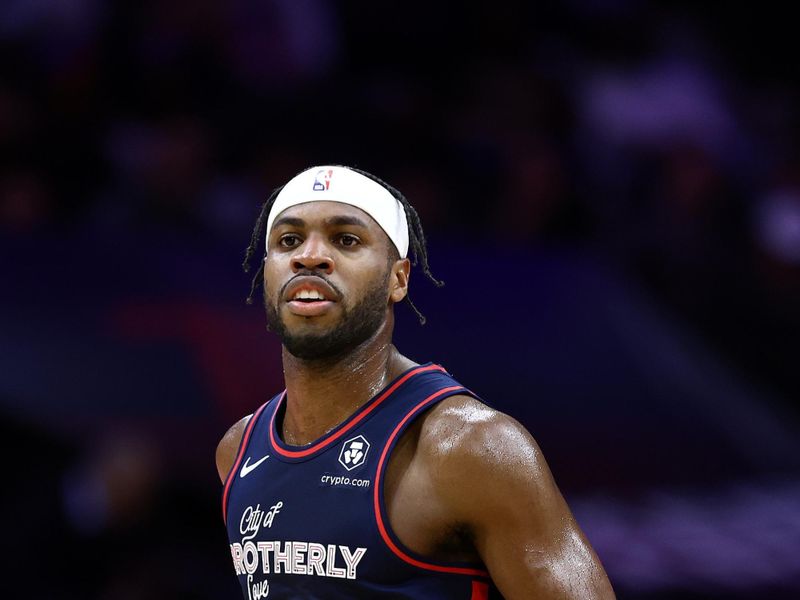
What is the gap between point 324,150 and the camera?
800 centimetres

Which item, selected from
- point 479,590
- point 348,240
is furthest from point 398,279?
→ point 479,590

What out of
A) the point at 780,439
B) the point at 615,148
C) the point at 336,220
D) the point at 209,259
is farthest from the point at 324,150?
the point at 336,220

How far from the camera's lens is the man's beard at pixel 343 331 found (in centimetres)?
367

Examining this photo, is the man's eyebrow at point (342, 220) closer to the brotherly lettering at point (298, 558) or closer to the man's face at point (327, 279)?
the man's face at point (327, 279)

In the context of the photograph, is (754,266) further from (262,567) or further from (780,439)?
(262,567)

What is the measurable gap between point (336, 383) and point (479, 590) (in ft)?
2.41

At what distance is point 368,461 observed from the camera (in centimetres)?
353

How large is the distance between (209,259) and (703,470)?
2821 mm

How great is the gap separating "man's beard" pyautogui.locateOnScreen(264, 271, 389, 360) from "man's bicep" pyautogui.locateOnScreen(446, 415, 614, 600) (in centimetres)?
58

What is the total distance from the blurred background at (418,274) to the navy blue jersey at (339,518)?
8.91 feet

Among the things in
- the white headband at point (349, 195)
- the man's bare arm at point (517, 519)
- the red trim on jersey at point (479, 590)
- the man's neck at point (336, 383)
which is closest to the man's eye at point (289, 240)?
the white headband at point (349, 195)

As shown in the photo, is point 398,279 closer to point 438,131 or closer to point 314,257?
point 314,257

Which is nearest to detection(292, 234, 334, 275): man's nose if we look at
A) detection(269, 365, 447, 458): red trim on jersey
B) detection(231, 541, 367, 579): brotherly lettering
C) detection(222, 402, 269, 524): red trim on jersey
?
detection(269, 365, 447, 458): red trim on jersey

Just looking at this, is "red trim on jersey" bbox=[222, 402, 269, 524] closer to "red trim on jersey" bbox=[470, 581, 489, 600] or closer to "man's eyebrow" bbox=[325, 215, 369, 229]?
"man's eyebrow" bbox=[325, 215, 369, 229]
